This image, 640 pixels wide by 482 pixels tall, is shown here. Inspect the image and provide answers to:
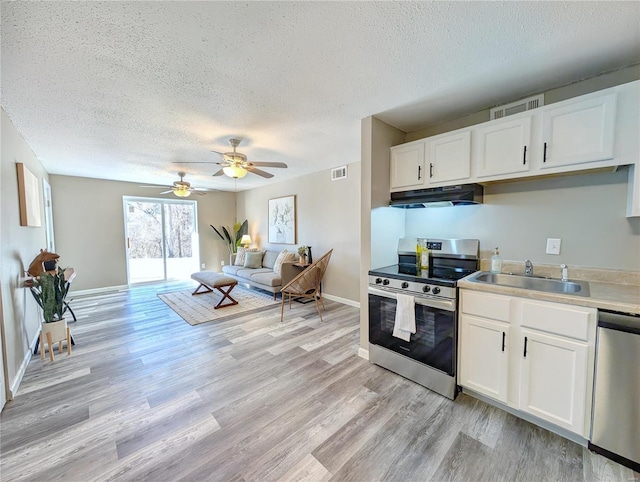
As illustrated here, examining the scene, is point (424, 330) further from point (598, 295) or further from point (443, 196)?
point (443, 196)

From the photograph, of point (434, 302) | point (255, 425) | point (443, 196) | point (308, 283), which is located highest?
point (443, 196)

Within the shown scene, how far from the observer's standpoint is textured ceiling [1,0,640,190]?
4.22 feet

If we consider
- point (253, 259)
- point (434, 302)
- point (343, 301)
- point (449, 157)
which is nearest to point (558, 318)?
point (434, 302)

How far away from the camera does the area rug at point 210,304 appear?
3.82 meters

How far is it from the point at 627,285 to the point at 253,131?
350 centimetres

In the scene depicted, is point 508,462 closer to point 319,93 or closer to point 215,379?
point 215,379

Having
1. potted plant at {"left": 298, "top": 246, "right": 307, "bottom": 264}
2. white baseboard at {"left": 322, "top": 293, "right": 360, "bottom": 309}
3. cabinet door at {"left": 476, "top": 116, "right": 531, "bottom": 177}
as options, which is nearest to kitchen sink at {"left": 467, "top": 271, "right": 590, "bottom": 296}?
cabinet door at {"left": 476, "top": 116, "right": 531, "bottom": 177}

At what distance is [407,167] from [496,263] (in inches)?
48.3

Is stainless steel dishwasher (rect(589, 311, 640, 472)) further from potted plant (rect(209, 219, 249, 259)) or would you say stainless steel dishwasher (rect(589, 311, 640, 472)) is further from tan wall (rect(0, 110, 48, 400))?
potted plant (rect(209, 219, 249, 259))

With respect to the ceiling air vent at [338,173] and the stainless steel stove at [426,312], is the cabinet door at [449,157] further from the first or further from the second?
the ceiling air vent at [338,173]

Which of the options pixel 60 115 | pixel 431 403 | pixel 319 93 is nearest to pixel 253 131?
pixel 319 93

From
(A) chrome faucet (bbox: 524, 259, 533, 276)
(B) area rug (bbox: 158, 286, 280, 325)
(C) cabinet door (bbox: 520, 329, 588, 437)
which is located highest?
(A) chrome faucet (bbox: 524, 259, 533, 276)

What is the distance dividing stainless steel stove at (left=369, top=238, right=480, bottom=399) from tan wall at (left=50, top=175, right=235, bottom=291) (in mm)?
5977

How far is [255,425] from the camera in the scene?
1.73m
